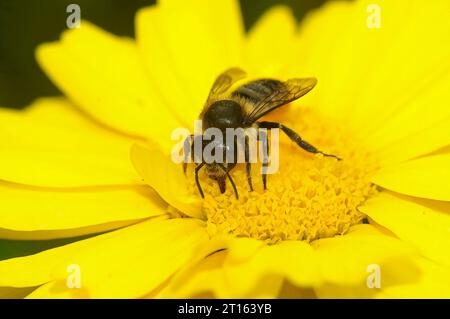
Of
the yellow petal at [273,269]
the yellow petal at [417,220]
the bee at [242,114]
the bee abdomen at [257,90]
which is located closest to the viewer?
the yellow petal at [273,269]

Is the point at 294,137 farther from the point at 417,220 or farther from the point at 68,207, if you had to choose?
the point at 68,207

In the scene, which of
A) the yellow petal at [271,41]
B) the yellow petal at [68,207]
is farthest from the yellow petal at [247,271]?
the yellow petal at [271,41]

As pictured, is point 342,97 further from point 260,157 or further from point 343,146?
point 260,157

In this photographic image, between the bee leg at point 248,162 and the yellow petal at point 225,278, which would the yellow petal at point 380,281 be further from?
the bee leg at point 248,162

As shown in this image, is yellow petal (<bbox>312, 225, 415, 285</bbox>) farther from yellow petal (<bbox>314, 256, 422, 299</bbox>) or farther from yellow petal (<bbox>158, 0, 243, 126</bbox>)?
yellow petal (<bbox>158, 0, 243, 126</bbox>)

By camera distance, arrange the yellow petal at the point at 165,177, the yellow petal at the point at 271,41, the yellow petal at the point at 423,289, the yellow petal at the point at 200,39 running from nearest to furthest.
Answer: the yellow petal at the point at 423,289
the yellow petal at the point at 165,177
the yellow petal at the point at 200,39
the yellow petal at the point at 271,41

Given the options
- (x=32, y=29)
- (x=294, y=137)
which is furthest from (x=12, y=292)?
(x=32, y=29)
